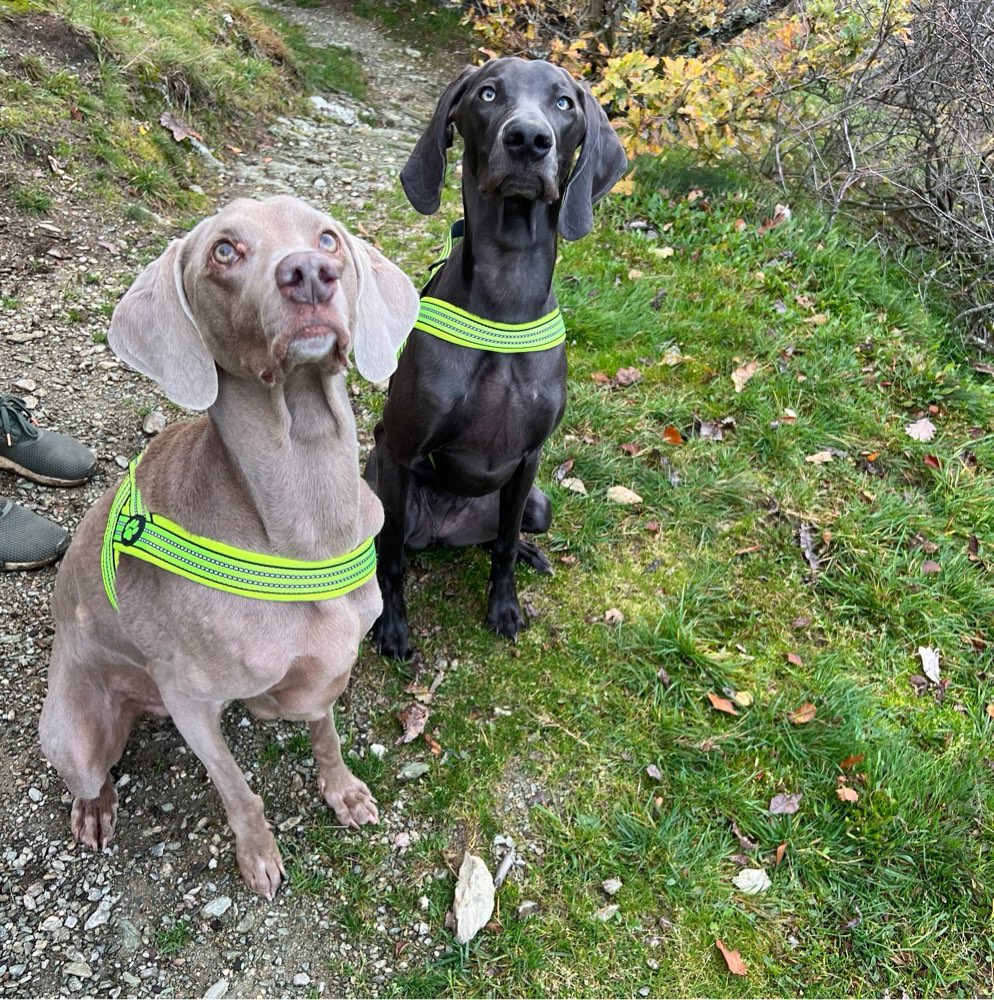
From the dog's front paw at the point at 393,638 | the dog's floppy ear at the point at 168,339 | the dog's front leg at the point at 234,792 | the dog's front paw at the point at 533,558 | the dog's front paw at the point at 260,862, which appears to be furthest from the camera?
the dog's front paw at the point at 533,558

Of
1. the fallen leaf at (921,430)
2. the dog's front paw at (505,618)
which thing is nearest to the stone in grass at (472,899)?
the dog's front paw at (505,618)

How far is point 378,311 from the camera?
197 cm

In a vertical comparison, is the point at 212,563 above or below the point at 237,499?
below

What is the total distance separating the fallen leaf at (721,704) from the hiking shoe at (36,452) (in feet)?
9.53

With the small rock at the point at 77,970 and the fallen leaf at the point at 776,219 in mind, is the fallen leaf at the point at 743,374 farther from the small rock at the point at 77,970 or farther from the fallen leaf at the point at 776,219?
the small rock at the point at 77,970

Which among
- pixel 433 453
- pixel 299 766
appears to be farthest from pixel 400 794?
pixel 433 453

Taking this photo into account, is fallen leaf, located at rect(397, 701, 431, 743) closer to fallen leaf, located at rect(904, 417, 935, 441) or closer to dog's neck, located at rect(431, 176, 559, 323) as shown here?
dog's neck, located at rect(431, 176, 559, 323)

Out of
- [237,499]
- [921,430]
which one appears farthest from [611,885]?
[921,430]

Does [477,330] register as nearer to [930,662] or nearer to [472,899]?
[472,899]

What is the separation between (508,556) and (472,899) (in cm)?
128

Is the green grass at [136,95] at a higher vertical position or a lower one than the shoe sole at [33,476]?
higher

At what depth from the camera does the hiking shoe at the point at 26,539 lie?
3186 mm

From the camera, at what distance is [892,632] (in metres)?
3.53

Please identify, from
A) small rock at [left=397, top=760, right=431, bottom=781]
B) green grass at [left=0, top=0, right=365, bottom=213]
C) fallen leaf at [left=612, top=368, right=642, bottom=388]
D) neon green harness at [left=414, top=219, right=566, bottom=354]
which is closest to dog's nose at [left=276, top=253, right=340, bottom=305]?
neon green harness at [left=414, top=219, right=566, bottom=354]
